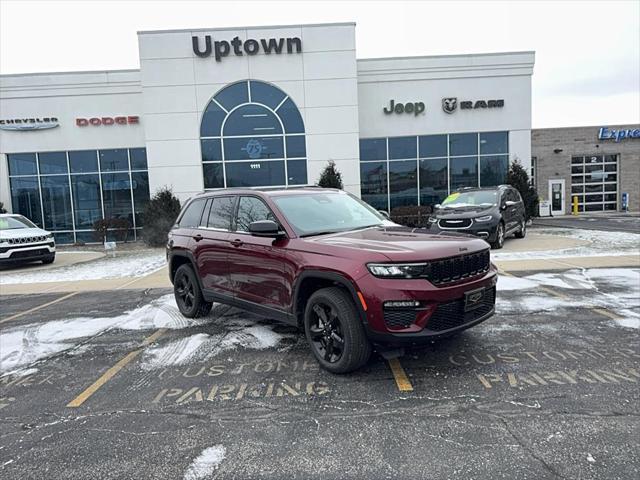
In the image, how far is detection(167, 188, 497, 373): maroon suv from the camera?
3717 millimetres

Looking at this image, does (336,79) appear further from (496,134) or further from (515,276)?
(515,276)

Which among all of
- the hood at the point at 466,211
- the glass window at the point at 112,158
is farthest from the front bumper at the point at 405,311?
the glass window at the point at 112,158

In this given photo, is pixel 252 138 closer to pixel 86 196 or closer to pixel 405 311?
pixel 86 196

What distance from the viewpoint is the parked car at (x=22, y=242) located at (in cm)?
1234

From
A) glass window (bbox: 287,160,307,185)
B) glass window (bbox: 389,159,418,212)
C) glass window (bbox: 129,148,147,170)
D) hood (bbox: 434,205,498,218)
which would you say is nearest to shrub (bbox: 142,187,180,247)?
glass window (bbox: 129,148,147,170)

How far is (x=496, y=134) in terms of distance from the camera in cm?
2106

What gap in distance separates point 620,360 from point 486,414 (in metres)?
1.90

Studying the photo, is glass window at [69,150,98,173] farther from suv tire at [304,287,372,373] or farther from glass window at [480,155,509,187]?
suv tire at [304,287,372,373]

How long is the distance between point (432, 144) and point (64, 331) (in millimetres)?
18337

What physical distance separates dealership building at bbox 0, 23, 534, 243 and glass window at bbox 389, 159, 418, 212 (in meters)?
0.05

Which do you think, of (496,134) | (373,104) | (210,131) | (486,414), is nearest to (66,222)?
(210,131)

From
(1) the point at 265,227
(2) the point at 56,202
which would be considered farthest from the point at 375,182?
(1) the point at 265,227

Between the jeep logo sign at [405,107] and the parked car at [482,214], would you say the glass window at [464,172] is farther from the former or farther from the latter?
the parked car at [482,214]

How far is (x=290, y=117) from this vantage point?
64.1ft
